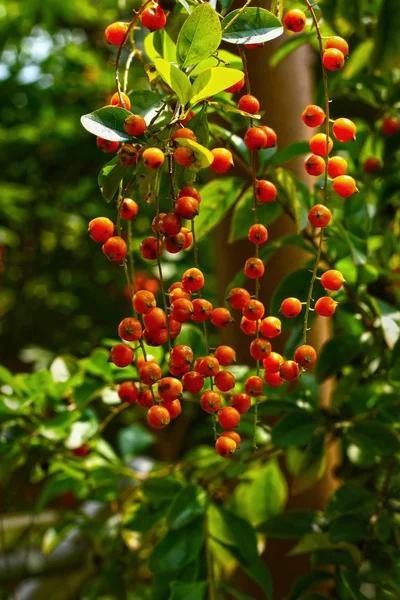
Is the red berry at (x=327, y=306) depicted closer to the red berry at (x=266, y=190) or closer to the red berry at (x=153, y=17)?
the red berry at (x=266, y=190)

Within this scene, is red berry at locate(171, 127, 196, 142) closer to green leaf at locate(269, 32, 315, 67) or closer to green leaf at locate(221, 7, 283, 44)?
green leaf at locate(221, 7, 283, 44)

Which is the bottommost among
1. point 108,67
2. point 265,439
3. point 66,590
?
point 66,590

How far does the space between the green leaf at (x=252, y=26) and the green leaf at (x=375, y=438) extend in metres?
0.41

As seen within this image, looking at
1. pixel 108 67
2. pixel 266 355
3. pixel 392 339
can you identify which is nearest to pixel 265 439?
pixel 392 339

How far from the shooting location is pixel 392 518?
0.74 meters

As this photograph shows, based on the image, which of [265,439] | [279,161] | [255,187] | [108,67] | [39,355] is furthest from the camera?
[108,67]

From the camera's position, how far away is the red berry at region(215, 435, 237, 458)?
19.5 inches

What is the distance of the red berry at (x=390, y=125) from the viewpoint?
885 mm

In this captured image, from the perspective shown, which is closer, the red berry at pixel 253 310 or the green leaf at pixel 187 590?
the red berry at pixel 253 310

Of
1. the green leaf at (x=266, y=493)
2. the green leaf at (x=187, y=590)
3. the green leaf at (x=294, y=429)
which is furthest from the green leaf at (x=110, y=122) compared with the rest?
the green leaf at (x=266, y=493)

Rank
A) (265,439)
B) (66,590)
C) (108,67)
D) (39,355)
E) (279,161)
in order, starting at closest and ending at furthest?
1. (279,161)
2. (265,439)
3. (66,590)
4. (39,355)
5. (108,67)

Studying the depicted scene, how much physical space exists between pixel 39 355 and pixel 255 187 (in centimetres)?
99

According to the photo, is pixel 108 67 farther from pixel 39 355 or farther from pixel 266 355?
pixel 266 355

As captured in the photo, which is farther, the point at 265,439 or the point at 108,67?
the point at 108,67
